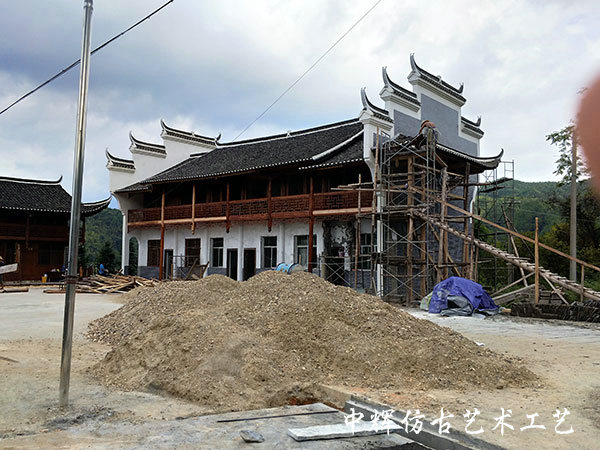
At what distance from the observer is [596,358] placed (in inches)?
295

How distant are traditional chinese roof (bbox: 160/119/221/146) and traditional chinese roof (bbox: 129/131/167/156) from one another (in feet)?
A: 2.61

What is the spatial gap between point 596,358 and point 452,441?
14.9ft

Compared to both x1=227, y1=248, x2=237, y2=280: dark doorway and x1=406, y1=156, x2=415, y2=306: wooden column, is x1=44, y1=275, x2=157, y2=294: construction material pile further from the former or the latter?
x1=406, y1=156, x2=415, y2=306: wooden column

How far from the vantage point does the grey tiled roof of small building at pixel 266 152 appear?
21.6 metres

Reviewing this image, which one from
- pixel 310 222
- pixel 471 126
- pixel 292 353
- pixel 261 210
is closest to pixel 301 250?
pixel 310 222

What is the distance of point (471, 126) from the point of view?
23.8 m

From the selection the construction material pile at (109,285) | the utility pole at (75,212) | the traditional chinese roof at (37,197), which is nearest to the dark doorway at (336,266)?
the construction material pile at (109,285)

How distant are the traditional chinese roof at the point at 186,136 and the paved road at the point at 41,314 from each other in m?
13.4

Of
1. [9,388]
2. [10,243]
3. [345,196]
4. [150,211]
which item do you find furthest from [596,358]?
[10,243]

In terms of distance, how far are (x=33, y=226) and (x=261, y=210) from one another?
1475 centimetres

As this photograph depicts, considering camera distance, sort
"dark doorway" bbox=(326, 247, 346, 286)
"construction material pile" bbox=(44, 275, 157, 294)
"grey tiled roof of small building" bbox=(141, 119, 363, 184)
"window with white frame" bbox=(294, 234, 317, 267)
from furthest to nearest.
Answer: "grey tiled roof of small building" bbox=(141, 119, 363, 184)
"window with white frame" bbox=(294, 234, 317, 267)
"construction material pile" bbox=(44, 275, 157, 294)
"dark doorway" bbox=(326, 247, 346, 286)

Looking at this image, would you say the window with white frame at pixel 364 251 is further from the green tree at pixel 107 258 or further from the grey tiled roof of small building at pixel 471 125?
the green tree at pixel 107 258

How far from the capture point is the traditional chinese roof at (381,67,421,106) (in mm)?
18781

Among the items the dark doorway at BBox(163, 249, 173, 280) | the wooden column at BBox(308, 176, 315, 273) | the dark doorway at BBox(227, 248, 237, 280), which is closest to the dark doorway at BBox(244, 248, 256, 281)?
the dark doorway at BBox(227, 248, 237, 280)
